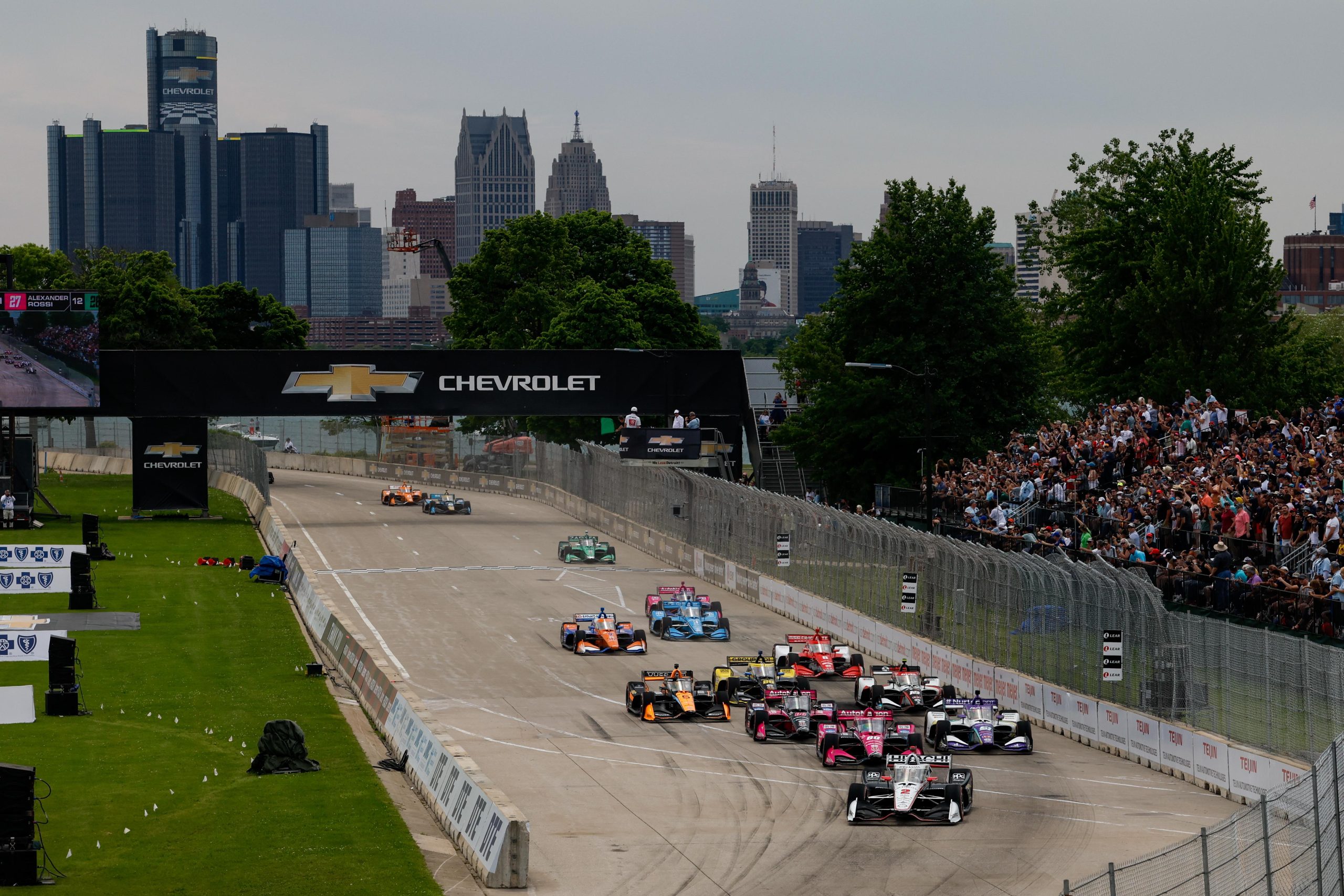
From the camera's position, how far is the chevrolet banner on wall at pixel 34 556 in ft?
163

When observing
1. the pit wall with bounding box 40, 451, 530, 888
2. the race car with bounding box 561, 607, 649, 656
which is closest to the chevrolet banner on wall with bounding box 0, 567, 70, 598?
the pit wall with bounding box 40, 451, 530, 888

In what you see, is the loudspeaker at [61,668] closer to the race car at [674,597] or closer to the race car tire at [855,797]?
the race car at [674,597]

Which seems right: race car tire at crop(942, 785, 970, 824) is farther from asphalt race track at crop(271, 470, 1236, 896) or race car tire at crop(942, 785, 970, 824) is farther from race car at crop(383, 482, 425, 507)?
race car at crop(383, 482, 425, 507)

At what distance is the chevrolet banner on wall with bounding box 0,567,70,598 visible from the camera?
4741 cm

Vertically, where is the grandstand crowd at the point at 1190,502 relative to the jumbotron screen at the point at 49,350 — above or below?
below

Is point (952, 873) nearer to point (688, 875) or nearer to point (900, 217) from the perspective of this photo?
point (688, 875)

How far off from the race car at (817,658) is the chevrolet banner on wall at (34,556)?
74.0 feet

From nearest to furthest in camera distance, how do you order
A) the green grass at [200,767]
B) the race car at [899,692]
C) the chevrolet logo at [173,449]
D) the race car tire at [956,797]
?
the green grass at [200,767], the race car tire at [956,797], the race car at [899,692], the chevrolet logo at [173,449]

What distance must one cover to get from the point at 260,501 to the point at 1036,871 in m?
51.1

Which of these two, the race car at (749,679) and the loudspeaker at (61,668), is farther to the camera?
the race car at (749,679)

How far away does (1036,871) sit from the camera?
74.0 feet

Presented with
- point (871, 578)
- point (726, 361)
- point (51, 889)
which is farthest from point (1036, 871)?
point (726, 361)

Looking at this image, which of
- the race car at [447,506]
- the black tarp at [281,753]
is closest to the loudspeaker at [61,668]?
the black tarp at [281,753]

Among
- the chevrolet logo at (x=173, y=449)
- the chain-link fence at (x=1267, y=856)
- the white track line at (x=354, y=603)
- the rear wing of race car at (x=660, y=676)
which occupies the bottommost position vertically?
the white track line at (x=354, y=603)
